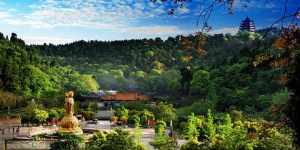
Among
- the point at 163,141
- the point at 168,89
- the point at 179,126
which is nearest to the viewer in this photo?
the point at 163,141

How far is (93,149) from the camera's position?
66.9 feet

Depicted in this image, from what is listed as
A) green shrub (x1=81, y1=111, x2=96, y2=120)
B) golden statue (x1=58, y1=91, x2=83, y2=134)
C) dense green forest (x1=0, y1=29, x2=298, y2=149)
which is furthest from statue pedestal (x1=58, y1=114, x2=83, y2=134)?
green shrub (x1=81, y1=111, x2=96, y2=120)

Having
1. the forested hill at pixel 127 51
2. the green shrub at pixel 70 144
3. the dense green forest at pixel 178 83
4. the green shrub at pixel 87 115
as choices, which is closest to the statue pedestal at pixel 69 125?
the green shrub at pixel 70 144

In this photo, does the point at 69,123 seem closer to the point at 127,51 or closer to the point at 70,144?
the point at 70,144

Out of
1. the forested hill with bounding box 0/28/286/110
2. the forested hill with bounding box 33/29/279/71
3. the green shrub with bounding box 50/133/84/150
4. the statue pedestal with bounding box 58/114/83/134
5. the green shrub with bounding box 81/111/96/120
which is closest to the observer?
the green shrub with bounding box 50/133/84/150

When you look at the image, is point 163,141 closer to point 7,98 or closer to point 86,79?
point 7,98

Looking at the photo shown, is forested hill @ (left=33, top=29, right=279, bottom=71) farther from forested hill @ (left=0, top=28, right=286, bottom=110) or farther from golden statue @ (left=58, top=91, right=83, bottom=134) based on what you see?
golden statue @ (left=58, top=91, right=83, bottom=134)

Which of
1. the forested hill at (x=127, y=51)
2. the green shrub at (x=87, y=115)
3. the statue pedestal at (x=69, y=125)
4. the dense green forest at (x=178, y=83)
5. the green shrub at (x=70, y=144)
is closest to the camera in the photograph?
the green shrub at (x=70, y=144)

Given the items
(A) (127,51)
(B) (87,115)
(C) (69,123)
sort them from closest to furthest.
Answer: (C) (69,123), (B) (87,115), (A) (127,51)

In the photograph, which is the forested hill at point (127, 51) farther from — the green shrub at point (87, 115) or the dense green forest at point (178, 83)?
the green shrub at point (87, 115)

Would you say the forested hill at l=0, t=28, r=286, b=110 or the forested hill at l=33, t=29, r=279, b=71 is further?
the forested hill at l=33, t=29, r=279, b=71

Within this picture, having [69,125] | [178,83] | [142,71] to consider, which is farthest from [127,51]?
[69,125]

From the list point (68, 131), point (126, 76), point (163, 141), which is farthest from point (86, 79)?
point (163, 141)

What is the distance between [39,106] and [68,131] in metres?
14.5
